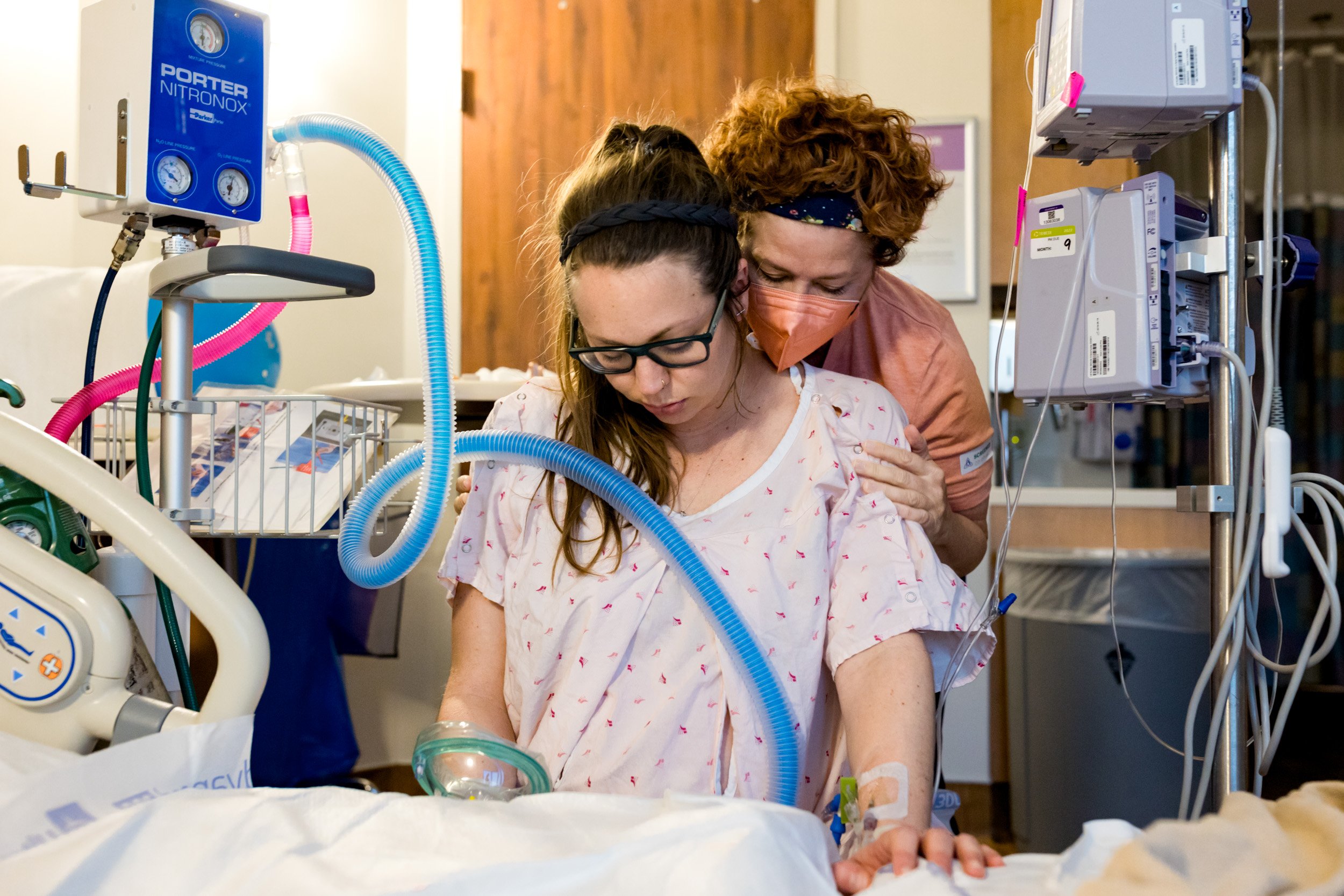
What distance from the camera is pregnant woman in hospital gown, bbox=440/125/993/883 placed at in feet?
3.56

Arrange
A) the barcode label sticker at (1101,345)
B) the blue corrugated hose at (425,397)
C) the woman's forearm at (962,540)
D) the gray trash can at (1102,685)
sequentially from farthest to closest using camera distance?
the gray trash can at (1102,685) < the woman's forearm at (962,540) < the barcode label sticker at (1101,345) < the blue corrugated hose at (425,397)

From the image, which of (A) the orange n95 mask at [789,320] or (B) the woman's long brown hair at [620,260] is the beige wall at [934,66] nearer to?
(A) the orange n95 mask at [789,320]

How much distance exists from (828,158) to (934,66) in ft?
5.50

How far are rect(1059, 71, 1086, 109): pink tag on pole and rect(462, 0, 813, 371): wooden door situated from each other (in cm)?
179

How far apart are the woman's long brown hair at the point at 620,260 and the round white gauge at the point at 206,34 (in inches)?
14.8

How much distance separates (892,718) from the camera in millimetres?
1020

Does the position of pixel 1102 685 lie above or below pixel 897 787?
below

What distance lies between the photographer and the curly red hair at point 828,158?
1.32 metres

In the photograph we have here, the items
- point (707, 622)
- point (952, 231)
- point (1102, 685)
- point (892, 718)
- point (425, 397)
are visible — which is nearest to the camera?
point (425, 397)

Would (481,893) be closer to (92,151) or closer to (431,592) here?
(92,151)

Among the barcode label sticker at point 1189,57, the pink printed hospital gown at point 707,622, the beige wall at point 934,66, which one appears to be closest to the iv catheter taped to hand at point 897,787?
the pink printed hospital gown at point 707,622

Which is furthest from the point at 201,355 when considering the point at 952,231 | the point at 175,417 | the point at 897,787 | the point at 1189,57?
the point at 952,231

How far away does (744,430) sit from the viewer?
1.25 m

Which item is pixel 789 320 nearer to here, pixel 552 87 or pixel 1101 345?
pixel 1101 345
